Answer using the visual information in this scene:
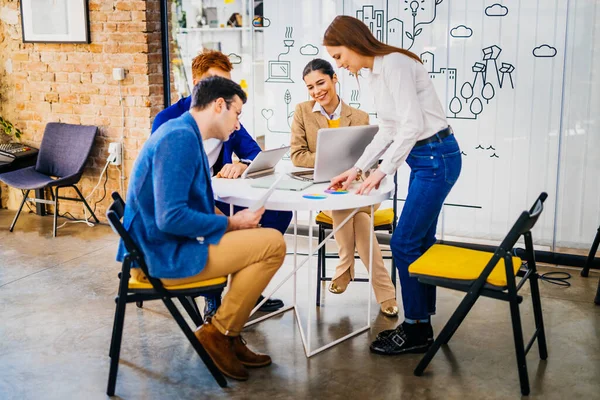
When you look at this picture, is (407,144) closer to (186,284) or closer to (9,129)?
(186,284)

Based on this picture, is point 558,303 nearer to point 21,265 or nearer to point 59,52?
point 21,265

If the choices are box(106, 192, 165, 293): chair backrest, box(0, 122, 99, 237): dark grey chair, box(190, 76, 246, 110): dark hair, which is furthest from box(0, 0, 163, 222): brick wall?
box(106, 192, 165, 293): chair backrest

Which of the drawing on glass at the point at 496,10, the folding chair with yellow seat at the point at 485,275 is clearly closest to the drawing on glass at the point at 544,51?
the drawing on glass at the point at 496,10

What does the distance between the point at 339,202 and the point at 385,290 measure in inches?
39.4

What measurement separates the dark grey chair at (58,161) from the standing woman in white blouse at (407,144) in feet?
10.1

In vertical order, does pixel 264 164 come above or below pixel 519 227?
above

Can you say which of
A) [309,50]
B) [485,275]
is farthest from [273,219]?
[309,50]

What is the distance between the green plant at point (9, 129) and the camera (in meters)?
6.26

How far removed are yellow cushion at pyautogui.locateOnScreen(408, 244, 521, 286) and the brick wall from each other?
3246mm

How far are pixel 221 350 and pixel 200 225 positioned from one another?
625mm

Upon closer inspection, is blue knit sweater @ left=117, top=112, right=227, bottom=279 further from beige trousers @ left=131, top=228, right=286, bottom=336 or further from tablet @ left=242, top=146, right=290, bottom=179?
tablet @ left=242, top=146, right=290, bottom=179

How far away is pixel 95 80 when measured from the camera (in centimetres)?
587

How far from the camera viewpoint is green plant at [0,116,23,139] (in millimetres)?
6258

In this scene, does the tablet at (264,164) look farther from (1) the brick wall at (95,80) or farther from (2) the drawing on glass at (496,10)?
(1) the brick wall at (95,80)
